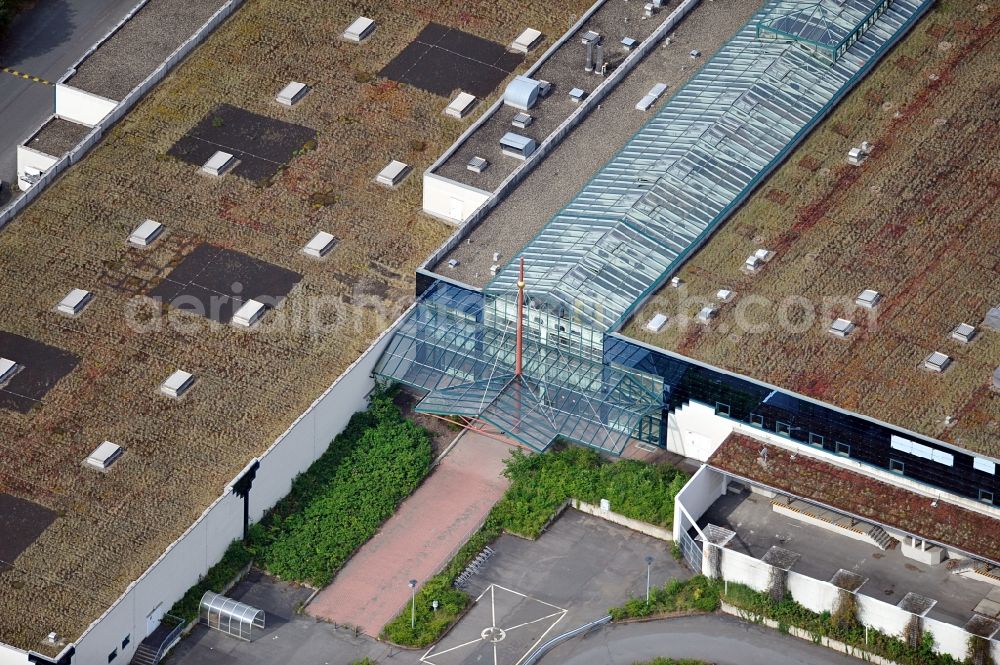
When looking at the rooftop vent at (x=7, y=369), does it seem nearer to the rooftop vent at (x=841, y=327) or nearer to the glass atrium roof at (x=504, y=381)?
the glass atrium roof at (x=504, y=381)

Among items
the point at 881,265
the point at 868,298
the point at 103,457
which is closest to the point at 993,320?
the point at 868,298

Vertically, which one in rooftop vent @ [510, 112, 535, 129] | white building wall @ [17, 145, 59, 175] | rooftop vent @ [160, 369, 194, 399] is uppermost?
rooftop vent @ [510, 112, 535, 129]

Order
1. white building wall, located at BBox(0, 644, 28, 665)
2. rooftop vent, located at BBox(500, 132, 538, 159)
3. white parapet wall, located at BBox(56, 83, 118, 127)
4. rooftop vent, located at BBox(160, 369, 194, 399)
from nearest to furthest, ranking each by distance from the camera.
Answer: white building wall, located at BBox(0, 644, 28, 665) < rooftop vent, located at BBox(160, 369, 194, 399) < rooftop vent, located at BBox(500, 132, 538, 159) < white parapet wall, located at BBox(56, 83, 118, 127)

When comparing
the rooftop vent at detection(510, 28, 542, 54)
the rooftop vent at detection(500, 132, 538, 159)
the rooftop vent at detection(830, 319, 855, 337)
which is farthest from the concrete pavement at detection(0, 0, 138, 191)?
the rooftop vent at detection(830, 319, 855, 337)

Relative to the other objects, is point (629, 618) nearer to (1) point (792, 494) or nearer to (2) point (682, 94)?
(1) point (792, 494)

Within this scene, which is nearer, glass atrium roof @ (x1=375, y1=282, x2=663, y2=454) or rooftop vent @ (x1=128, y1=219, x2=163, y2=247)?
glass atrium roof @ (x1=375, y1=282, x2=663, y2=454)

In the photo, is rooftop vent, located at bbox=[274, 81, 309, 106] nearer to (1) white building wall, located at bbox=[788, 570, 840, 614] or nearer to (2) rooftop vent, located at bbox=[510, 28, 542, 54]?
(2) rooftop vent, located at bbox=[510, 28, 542, 54]
